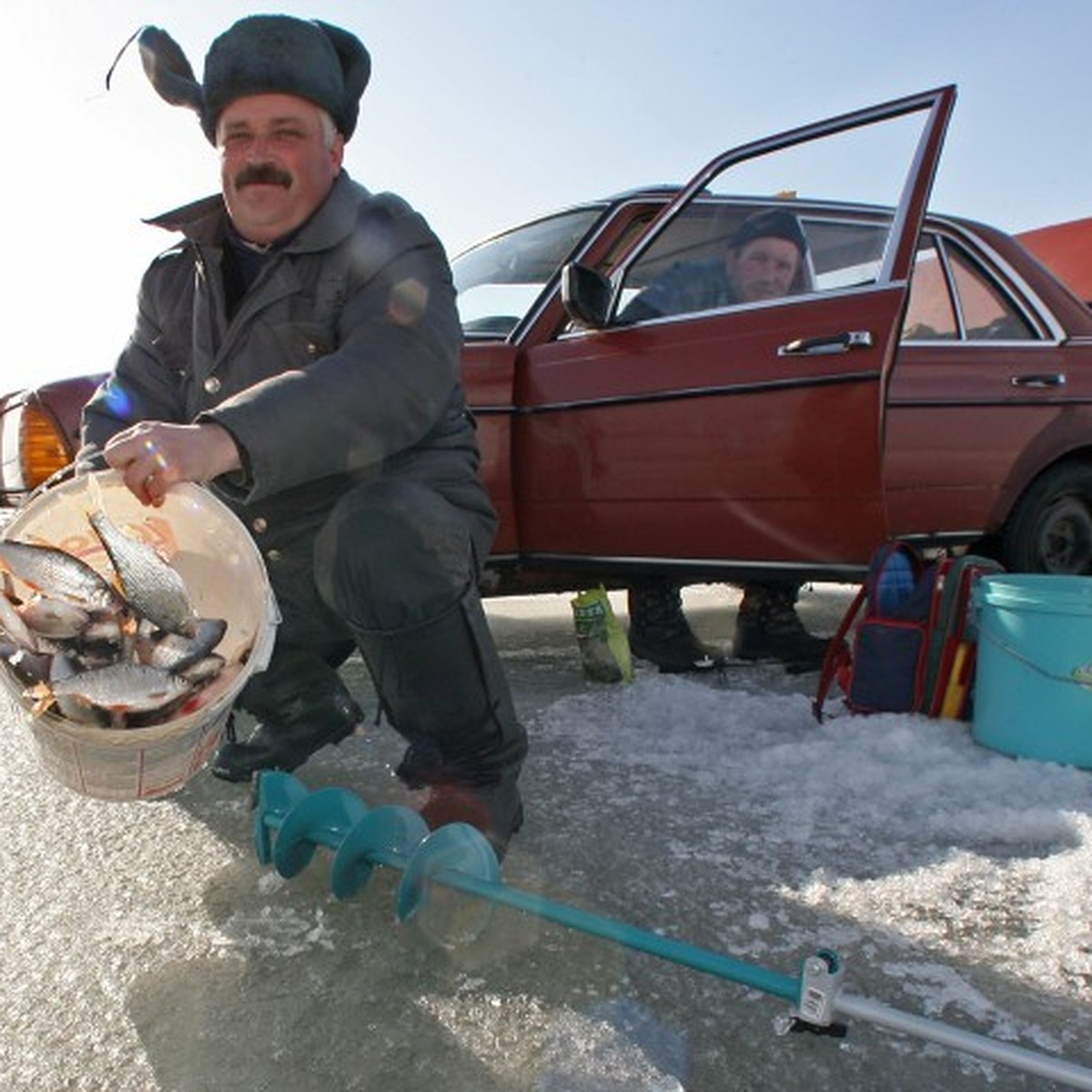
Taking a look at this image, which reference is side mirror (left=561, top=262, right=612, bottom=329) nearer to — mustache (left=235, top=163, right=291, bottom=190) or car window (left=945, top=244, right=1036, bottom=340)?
mustache (left=235, top=163, right=291, bottom=190)

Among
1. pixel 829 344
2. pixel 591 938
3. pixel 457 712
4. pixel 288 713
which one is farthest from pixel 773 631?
pixel 591 938

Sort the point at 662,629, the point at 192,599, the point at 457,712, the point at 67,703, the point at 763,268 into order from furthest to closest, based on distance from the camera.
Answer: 1. the point at 662,629
2. the point at 763,268
3. the point at 457,712
4. the point at 192,599
5. the point at 67,703

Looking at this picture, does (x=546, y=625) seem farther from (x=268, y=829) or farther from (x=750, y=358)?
(x=268, y=829)

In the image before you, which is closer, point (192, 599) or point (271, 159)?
point (192, 599)

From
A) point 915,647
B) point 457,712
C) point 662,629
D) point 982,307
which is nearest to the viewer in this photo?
point 457,712

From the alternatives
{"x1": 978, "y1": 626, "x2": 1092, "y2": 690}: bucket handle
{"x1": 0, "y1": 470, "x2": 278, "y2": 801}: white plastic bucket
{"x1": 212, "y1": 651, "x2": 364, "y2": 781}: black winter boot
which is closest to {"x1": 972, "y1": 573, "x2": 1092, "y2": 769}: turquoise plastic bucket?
{"x1": 978, "y1": 626, "x2": 1092, "y2": 690}: bucket handle

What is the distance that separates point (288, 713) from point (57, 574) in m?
0.90

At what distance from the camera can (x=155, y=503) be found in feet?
4.26

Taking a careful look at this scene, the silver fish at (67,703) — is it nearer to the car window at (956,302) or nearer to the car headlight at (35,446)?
the car headlight at (35,446)

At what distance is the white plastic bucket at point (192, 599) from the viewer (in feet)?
4.32

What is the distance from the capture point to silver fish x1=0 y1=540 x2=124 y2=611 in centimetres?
130

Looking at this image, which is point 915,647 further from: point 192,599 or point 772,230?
point 192,599

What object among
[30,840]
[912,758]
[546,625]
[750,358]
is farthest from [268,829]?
[546,625]

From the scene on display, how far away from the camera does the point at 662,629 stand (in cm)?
342
